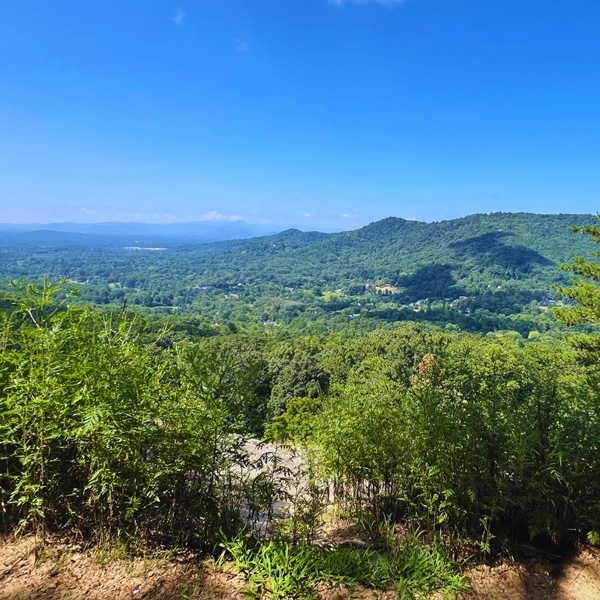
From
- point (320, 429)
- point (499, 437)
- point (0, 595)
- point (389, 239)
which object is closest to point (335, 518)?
point (320, 429)

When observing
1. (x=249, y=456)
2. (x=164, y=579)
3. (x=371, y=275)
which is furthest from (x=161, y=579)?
(x=371, y=275)

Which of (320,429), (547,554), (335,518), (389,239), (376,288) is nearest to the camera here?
(547,554)

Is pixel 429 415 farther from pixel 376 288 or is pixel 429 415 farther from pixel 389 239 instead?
pixel 389 239

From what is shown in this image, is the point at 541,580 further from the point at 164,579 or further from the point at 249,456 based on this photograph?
the point at 164,579

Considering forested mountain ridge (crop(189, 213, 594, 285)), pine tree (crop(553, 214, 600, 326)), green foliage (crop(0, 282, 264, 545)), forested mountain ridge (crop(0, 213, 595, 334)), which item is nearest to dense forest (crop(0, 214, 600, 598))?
green foliage (crop(0, 282, 264, 545))

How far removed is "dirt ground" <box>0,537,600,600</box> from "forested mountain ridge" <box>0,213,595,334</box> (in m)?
64.1

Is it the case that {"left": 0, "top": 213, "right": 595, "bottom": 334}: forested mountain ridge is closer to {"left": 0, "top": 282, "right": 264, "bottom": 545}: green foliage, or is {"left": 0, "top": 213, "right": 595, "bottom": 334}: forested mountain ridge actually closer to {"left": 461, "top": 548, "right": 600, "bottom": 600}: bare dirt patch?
{"left": 0, "top": 282, "right": 264, "bottom": 545}: green foliage

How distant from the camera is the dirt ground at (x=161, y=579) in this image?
186 cm

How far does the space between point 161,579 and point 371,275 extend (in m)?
143

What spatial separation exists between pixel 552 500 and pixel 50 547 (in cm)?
297

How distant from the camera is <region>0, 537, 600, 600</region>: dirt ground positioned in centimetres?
186

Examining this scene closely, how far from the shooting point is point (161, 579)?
1969 millimetres

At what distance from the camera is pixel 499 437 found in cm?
224

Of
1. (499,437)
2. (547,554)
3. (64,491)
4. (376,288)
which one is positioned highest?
(499,437)
